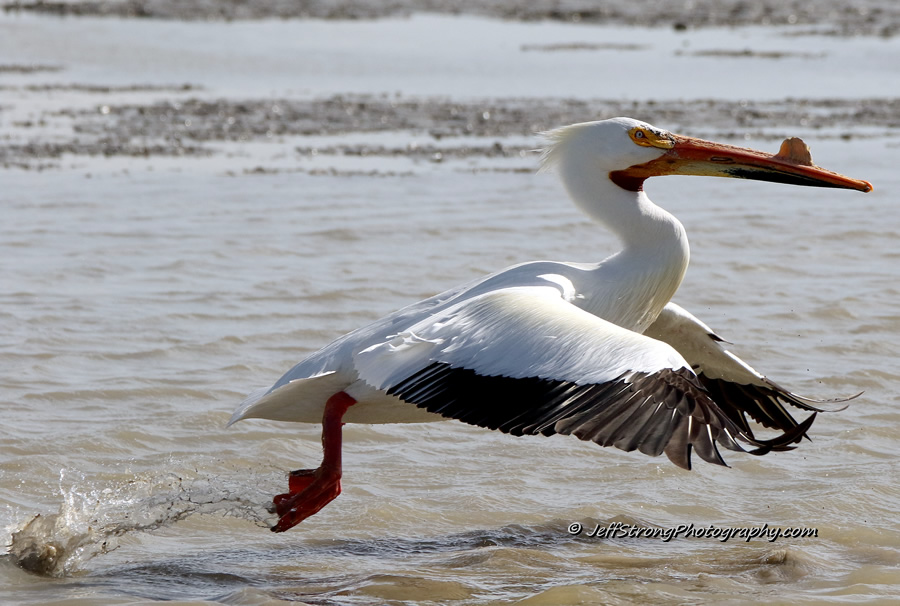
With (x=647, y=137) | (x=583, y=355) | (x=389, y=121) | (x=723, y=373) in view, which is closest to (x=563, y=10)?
(x=389, y=121)

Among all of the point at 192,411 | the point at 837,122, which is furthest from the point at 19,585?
the point at 837,122

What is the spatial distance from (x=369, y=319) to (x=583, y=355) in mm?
3552

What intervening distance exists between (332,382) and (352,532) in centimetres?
69

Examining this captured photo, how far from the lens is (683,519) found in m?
5.31

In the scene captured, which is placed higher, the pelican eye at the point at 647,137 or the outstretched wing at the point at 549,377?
the pelican eye at the point at 647,137

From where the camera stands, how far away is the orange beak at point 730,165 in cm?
518

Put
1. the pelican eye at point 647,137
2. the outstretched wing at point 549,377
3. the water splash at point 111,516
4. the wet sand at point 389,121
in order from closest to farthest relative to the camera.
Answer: the outstretched wing at point 549,377
the water splash at point 111,516
the pelican eye at point 647,137
the wet sand at point 389,121

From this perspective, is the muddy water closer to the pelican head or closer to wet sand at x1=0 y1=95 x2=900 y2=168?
wet sand at x1=0 y1=95 x2=900 y2=168

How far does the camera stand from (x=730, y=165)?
535 cm

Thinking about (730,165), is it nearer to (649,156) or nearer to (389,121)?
(649,156)

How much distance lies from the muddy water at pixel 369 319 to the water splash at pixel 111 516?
0.01 m

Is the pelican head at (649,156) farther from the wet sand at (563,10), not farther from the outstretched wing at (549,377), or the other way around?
the wet sand at (563,10)

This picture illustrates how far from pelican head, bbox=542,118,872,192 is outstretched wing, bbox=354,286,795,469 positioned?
852 mm

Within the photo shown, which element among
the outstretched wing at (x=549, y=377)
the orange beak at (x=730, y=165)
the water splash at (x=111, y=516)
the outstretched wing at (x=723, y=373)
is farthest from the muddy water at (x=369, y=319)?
the orange beak at (x=730, y=165)
